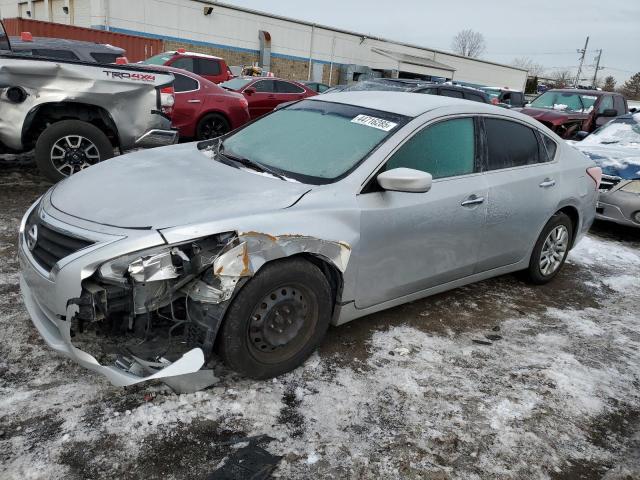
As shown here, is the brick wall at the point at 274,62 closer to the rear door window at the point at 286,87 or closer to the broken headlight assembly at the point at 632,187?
the rear door window at the point at 286,87

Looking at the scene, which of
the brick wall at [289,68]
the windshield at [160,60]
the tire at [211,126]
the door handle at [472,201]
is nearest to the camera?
the door handle at [472,201]

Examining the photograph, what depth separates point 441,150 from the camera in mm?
3562

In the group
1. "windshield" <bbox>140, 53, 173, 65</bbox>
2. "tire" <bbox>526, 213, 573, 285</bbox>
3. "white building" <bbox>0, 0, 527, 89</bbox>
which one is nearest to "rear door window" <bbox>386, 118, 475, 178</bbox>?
"tire" <bbox>526, 213, 573, 285</bbox>

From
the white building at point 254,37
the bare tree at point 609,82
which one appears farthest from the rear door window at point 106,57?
the bare tree at point 609,82

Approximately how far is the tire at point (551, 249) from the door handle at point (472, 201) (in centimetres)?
113

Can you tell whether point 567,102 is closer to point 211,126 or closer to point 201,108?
point 211,126

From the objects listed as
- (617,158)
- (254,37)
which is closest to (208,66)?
(617,158)

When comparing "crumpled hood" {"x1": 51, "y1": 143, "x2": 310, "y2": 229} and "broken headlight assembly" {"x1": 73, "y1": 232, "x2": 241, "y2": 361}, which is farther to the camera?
"crumpled hood" {"x1": 51, "y1": 143, "x2": 310, "y2": 229}

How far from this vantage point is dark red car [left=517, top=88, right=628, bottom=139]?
37.5 feet

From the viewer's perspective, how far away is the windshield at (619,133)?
7660 millimetres

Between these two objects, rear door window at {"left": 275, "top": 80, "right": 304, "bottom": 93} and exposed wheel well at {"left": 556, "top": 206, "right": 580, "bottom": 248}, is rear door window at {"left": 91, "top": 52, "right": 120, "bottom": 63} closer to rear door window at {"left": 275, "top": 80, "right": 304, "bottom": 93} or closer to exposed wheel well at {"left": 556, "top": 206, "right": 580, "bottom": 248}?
rear door window at {"left": 275, "top": 80, "right": 304, "bottom": 93}

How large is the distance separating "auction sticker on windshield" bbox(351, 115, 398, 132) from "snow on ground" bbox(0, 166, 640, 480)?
4.59 feet

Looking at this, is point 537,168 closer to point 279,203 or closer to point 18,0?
point 279,203

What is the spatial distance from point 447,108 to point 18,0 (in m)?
39.0
